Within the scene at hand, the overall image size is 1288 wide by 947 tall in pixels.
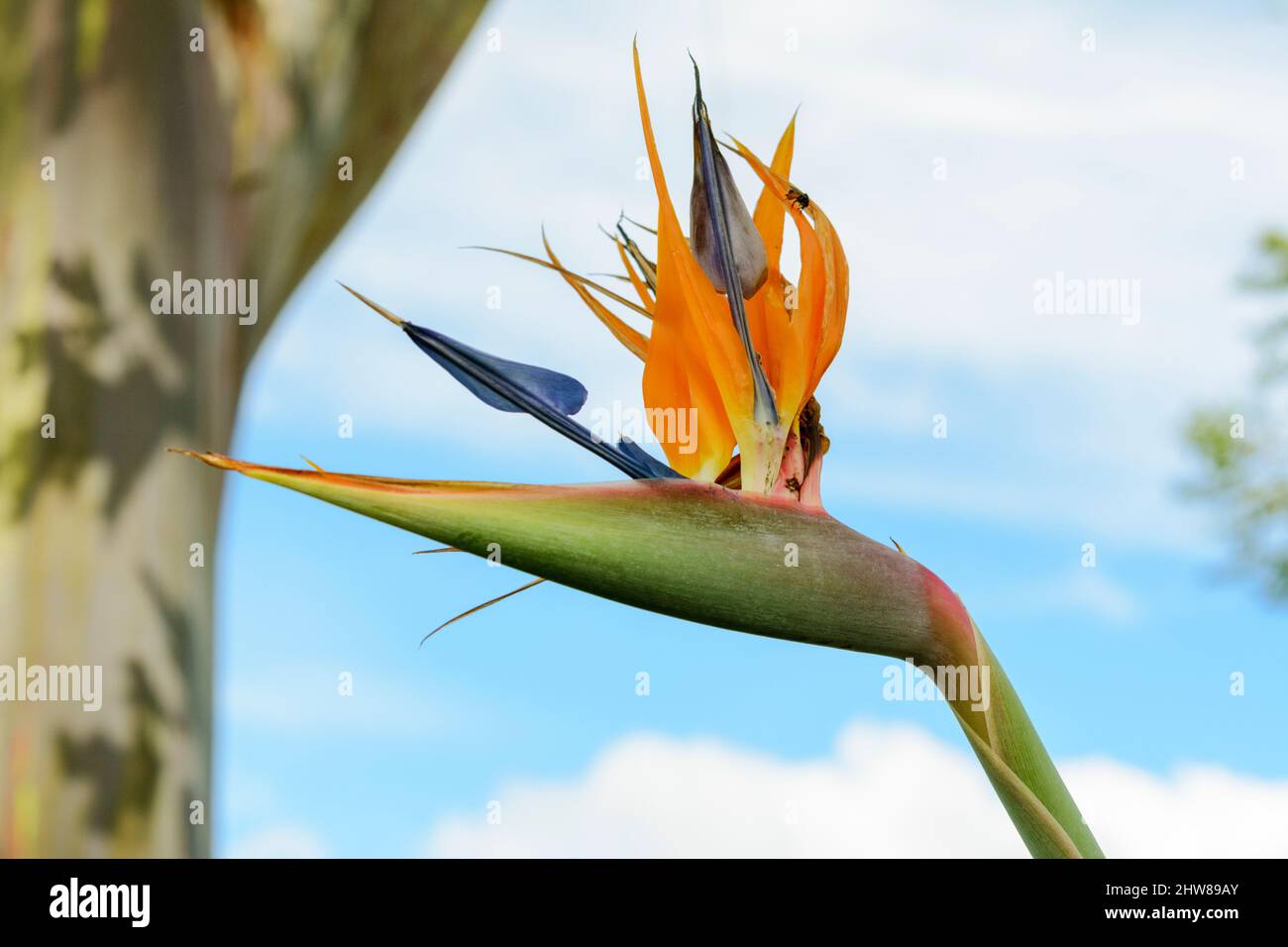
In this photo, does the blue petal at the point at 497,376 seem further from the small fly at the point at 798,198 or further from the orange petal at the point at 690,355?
the small fly at the point at 798,198

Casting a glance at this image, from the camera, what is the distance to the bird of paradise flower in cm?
88

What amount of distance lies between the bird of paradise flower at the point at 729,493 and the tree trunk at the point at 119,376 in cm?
Answer: 34

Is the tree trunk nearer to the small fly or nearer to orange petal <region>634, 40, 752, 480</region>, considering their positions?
orange petal <region>634, 40, 752, 480</region>

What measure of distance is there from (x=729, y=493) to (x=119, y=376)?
64 centimetres

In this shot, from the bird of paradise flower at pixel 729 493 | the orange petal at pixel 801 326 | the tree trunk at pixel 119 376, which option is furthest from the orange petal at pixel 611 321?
the tree trunk at pixel 119 376

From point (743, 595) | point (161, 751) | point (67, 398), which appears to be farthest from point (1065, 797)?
point (67, 398)

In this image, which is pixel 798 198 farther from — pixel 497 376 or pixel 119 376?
pixel 119 376

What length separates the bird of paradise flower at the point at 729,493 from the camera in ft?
2.88

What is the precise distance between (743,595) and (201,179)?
0.77 m

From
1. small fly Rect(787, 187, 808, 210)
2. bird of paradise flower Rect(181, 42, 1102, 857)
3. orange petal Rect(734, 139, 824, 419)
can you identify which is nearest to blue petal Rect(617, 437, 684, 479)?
bird of paradise flower Rect(181, 42, 1102, 857)

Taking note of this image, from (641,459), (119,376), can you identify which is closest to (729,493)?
(641,459)

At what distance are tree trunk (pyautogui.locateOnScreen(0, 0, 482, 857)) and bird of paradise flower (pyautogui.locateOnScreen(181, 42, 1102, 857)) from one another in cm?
34

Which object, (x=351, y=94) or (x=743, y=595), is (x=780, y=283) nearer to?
(x=743, y=595)

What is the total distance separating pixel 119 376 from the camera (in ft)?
3.83
